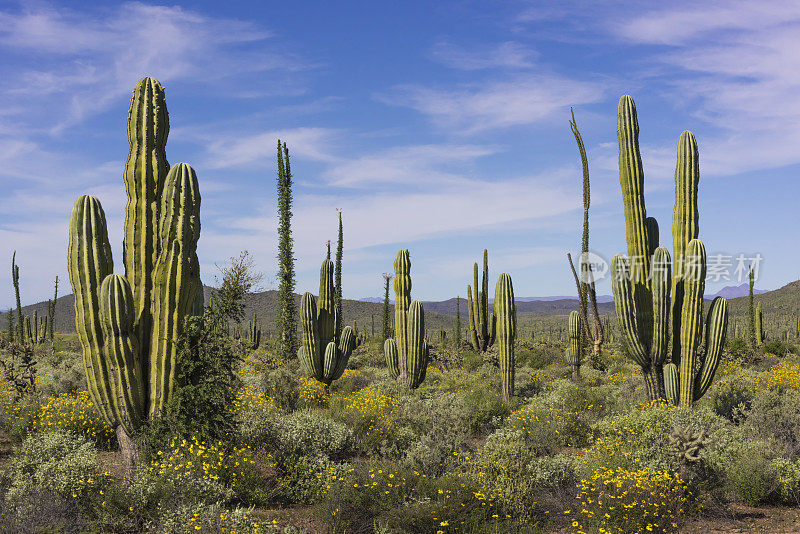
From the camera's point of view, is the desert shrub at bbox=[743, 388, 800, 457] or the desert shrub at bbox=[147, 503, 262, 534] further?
the desert shrub at bbox=[743, 388, 800, 457]

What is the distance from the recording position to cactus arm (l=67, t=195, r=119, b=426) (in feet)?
30.4

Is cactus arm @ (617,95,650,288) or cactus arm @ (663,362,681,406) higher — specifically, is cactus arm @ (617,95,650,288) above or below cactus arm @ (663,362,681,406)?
above

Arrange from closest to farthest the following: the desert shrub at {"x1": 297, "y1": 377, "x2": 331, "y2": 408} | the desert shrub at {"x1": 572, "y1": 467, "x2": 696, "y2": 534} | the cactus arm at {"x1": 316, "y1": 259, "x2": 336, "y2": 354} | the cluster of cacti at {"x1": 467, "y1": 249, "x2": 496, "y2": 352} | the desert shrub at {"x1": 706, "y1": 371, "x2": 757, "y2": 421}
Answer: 1. the desert shrub at {"x1": 572, "y1": 467, "x2": 696, "y2": 534}
2. the desert shrub at {"x1": 706, "y1": 371, "x2": 757, "y2": 421}
3. the desert shrub at {"x1": 297, "y1": 377, "x2": 331, "y2": 408}
4. the cactus arm at {"x1": 316, "y1": 259, "x2": 336, "y2": 354}
5. the cluster of cacti at {"x1": 467, "y1": 249, "x2": 496, "y2": 352}

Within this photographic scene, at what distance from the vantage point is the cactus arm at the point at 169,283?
9.43m

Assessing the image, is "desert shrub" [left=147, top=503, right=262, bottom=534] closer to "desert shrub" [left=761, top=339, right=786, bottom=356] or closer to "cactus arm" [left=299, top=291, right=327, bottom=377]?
"cactus arm" [left=299, top=291, right=327, bottom=377]

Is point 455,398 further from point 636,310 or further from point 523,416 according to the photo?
point 636,310

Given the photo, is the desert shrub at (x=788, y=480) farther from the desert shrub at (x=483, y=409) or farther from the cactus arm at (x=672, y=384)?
the desert shrub at (x=483, y=409)

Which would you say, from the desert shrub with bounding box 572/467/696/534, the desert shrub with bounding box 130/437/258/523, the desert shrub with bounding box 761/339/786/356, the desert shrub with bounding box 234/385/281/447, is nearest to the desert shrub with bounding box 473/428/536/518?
the desert shrub with bounding box 572/467/696/534

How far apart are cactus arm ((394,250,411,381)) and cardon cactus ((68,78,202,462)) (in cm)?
868

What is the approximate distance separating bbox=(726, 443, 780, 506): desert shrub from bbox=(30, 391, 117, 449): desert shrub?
428 inches

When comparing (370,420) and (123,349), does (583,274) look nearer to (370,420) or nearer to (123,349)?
(370,420)

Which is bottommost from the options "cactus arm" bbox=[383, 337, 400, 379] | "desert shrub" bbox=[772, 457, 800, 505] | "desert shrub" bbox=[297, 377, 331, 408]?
"desert shrub" bbox=[772, 457, 800, 505]

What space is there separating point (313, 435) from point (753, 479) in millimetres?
7225

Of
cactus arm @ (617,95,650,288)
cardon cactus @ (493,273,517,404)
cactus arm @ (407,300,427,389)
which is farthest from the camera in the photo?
cactus arm @ (407,300,427,389)
